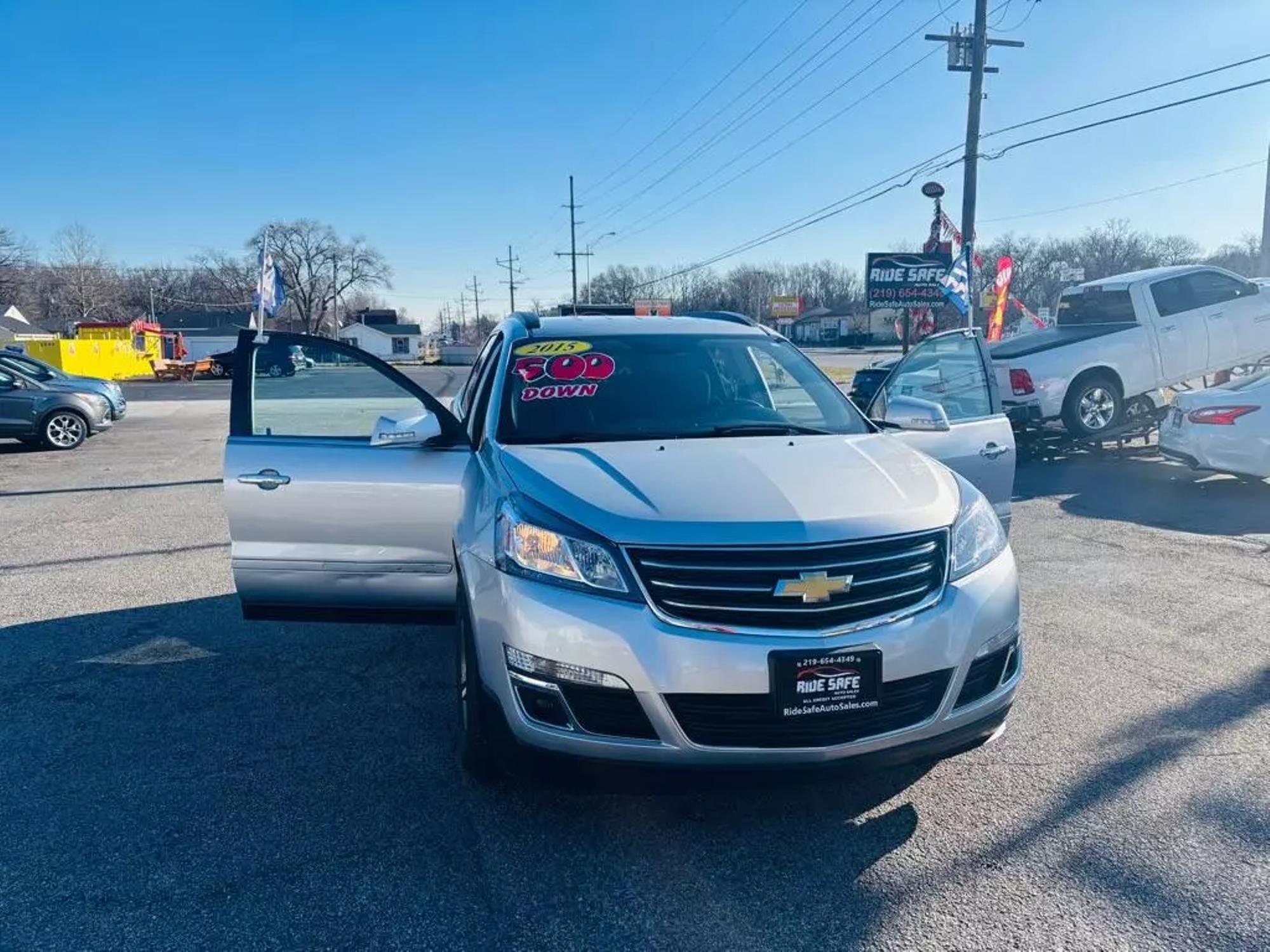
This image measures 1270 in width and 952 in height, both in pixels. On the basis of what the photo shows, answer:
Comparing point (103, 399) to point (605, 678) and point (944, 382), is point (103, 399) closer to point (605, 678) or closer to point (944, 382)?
point (944, 382)

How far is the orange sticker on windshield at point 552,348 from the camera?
4.35 meters

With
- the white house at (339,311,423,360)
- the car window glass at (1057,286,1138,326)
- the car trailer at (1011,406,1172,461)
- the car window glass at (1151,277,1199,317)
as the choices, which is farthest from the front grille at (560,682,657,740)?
the white house at (339,311,423,360)

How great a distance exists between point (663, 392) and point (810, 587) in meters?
1.72

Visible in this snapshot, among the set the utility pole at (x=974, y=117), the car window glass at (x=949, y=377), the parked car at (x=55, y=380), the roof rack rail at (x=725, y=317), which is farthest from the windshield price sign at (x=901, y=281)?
the roof rack rail at (x=725, y=317)

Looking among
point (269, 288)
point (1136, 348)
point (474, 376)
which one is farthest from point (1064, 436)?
point (269, 288)

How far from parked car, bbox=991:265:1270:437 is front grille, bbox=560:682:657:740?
10730 millimetres

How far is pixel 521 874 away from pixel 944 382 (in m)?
5.60

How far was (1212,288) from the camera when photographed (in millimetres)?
12484

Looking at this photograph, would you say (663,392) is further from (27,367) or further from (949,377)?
(27,367)

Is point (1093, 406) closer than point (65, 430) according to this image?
Yes

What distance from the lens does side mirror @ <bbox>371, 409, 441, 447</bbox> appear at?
4.11m

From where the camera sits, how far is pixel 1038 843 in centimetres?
307

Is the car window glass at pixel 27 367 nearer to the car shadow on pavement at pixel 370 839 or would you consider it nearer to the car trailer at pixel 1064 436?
the car shadow on pavement at pixel 370 839

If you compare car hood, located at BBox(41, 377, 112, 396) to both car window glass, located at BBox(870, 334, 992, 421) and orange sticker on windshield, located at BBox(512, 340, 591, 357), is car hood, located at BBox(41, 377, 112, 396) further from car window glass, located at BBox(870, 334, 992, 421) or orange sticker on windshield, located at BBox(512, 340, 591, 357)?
car window glass, located at BBox(870, 334, 992, 421)
